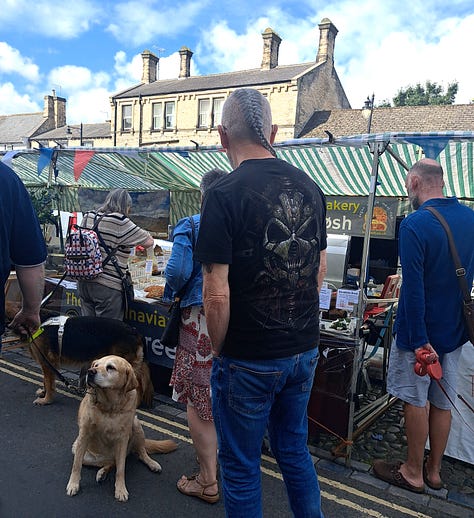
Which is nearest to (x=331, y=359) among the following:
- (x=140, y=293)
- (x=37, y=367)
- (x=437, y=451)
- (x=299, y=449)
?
(x=437, y=451)

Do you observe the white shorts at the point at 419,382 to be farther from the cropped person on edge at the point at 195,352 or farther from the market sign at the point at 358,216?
the market sign at the point at 358,216

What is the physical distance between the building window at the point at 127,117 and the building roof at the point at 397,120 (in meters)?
13.3

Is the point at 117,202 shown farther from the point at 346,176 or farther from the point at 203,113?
the point at 203,113

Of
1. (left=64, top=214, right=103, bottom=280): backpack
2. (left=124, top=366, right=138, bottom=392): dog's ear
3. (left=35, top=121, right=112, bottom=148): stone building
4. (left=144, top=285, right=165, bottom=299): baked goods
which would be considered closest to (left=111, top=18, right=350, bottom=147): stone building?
Result: (left=35, top=121, right=112, bottom=148): stone building

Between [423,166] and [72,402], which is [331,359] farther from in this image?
[72,402]

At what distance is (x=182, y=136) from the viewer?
94.0 feet

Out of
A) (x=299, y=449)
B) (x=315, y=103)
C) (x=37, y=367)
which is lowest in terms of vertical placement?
(x=37, y=367)

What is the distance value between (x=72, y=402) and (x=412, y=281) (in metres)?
3.40

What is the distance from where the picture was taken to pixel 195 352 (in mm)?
2742

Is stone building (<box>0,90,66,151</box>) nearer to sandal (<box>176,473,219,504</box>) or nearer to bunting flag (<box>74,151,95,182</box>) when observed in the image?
bunting flag (<box>74,151,95,182</box>)

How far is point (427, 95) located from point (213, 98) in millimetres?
30910

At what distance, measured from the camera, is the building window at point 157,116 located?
95.9ft

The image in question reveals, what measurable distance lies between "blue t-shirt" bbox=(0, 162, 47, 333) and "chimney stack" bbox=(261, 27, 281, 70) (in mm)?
29239

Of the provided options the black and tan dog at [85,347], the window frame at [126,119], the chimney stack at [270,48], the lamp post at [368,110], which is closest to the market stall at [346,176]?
the black and tan dog at [85,347]
